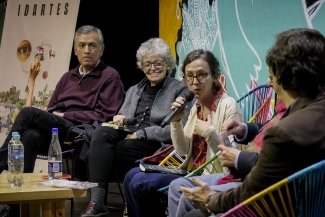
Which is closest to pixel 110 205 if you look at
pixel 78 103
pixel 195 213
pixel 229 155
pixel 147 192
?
pixel 78 103

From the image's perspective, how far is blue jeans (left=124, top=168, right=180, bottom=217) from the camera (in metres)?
2.63

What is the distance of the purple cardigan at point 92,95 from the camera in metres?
3.87

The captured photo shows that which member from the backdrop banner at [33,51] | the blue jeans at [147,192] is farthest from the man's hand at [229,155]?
the backdrop banner at [33,51]

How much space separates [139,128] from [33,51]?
196cm

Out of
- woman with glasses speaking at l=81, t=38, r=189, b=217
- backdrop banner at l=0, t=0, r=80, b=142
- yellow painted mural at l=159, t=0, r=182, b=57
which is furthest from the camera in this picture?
backdrop banner at l=0, t=0, r=80, b=142

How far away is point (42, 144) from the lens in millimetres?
3740

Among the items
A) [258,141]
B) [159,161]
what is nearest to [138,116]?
[159,161]

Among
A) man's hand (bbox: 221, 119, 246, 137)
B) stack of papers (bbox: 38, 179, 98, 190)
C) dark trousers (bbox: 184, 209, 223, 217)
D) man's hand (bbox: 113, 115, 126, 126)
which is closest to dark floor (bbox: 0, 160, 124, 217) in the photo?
man's hand (bbox: 113, 115, 126, 126)

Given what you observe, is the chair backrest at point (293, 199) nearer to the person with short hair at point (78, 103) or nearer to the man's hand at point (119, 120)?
the man's hand at point (119, 120)

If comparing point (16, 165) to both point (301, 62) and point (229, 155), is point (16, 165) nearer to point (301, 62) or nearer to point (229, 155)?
point (229, 155)

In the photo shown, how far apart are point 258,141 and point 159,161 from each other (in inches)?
46.7

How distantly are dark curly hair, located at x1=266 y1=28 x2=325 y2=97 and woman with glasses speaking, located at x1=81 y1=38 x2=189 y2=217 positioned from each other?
1642 mm

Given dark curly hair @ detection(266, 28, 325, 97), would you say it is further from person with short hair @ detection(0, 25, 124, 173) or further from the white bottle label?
person with short hair @ detection(0, 25, 124, 173)

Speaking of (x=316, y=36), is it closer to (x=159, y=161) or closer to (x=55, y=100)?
(x=159, y=161)
